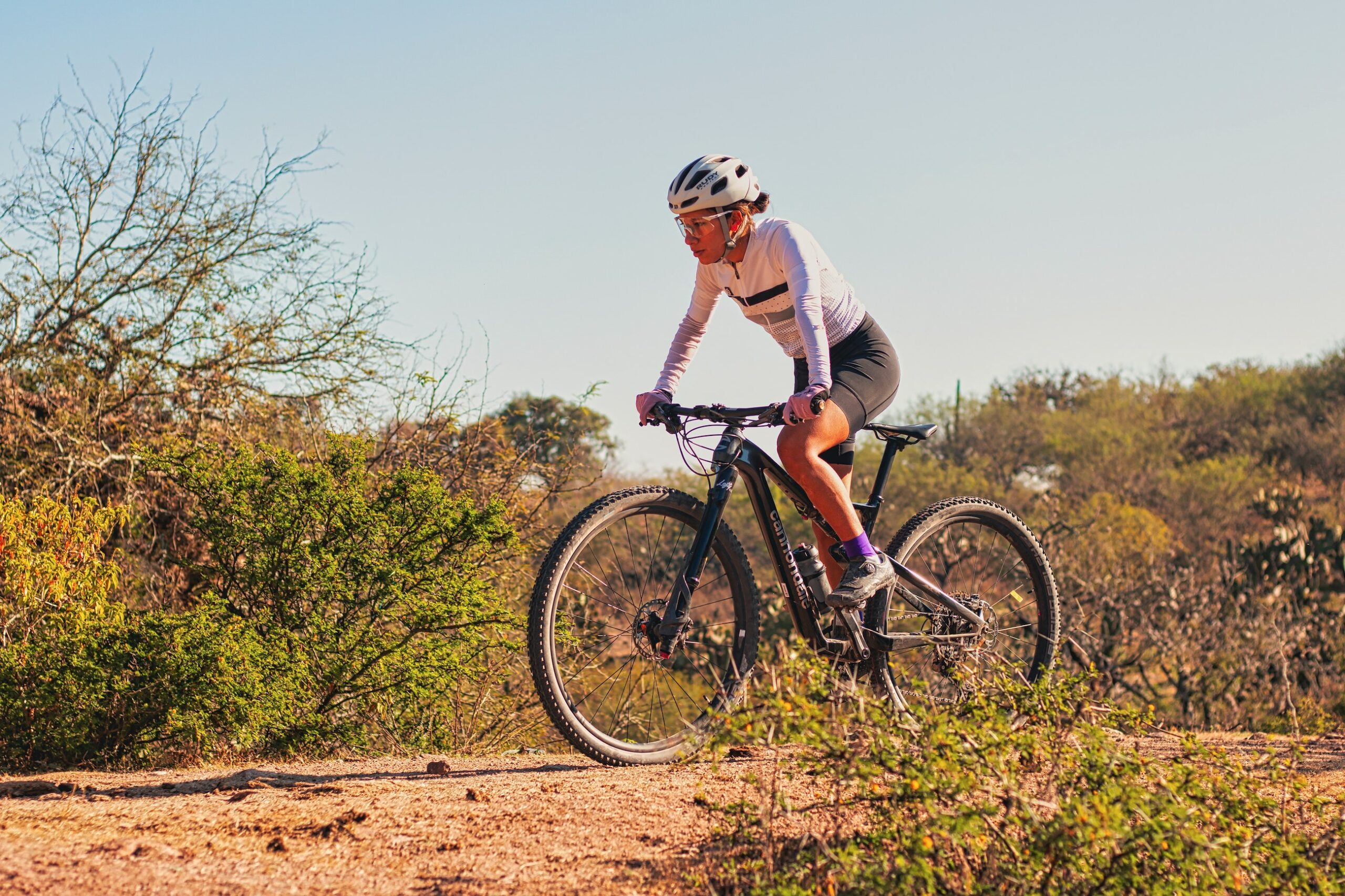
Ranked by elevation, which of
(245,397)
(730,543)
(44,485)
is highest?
(245,397)

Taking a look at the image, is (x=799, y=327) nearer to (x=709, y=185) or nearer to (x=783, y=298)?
(x=783, y=298)

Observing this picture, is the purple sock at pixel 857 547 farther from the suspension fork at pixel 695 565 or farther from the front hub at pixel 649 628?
the front hub at pixel 649 628

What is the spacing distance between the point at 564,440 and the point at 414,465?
1210mm

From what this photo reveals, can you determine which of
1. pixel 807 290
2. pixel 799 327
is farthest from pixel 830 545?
pixel 807 290

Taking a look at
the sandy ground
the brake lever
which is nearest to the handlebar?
the brake lever

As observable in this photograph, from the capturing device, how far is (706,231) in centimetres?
414

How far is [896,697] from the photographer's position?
172 inches

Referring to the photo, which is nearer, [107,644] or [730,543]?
[730,543]

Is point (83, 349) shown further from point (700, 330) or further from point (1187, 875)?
point (1187, 875)

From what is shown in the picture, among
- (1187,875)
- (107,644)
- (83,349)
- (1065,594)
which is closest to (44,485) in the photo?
(83,349)

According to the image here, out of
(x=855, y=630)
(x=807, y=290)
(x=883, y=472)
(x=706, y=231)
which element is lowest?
(x=855, y=630)

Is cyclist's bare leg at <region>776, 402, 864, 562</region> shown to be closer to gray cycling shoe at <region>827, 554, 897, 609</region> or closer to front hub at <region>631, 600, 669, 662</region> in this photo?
gray cycling shoe at <region>827, 554, 897, 609</region>

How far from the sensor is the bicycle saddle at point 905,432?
15.3 feet

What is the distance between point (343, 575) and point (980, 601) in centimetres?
293
